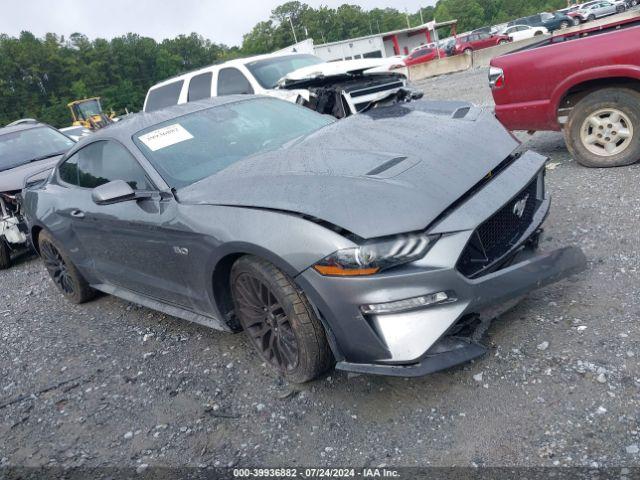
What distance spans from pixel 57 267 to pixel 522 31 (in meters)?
35.0

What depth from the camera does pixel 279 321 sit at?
115 inches

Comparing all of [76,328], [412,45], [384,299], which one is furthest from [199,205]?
[412,45]

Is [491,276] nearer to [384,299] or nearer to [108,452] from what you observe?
[384,299]

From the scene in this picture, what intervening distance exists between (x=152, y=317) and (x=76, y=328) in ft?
2.42

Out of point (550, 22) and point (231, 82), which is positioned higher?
point (231, 82)

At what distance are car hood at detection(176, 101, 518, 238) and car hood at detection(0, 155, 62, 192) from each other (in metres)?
4.71

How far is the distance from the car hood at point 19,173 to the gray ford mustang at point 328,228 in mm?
3355

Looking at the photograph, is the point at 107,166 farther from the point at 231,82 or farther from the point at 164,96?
the point at 164,96

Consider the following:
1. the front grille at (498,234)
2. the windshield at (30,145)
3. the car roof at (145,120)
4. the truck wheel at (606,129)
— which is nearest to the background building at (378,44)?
the windshield at (30,145)

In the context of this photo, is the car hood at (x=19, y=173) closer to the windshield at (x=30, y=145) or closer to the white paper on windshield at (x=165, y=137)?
the windshield at (x=30, y=145)

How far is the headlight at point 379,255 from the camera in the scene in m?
2.45

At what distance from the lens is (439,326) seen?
8.04ft

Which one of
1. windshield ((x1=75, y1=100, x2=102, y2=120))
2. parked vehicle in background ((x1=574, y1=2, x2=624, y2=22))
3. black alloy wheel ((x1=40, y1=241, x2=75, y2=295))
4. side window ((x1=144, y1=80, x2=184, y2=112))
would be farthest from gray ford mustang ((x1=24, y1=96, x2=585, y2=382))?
windshield ((x1=75, y1=100, x2=102, y2=120))

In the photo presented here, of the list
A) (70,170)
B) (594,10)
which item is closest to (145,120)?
(70,170)
